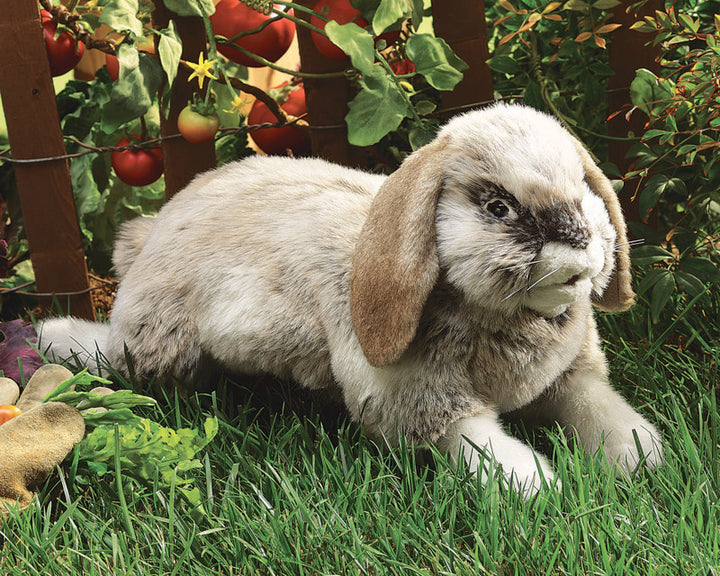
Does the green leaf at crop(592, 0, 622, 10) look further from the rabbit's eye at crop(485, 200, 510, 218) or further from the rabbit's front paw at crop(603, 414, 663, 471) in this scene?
the rabbit's front paw at crop(603, 414, 663, 471)

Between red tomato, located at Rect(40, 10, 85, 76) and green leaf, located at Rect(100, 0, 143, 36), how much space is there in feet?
1.04

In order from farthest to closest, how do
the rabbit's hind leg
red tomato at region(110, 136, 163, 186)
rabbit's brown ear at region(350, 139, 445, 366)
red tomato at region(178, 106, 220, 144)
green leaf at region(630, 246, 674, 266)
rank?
red tomato at region(110, 136, 163, 186) < red tomato at region(178, 106, 220, 144) < green leaf at region(630, 246, 674, 266) < the rabbit's hind leg < rabbit's brown ear at region(350, 139, 445, 366)

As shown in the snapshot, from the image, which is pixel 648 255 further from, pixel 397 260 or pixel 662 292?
pixel 397 260

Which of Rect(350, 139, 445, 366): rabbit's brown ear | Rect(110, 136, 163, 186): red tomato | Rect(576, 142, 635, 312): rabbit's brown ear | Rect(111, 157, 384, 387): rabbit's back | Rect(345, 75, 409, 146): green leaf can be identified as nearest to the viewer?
Rect(350, 139, 445, 366): rabbit's brown ear

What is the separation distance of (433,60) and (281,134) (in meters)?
0.56

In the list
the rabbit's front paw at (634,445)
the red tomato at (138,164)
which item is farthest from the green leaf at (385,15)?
the rabbit's front paw at (634,445)

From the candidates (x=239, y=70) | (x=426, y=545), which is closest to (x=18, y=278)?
(x=239, y=70)

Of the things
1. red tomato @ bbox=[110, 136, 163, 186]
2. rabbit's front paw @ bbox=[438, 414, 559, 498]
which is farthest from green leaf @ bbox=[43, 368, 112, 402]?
red tomato @ bbox=[110, 136, 163, 186]

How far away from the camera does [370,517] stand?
1.29m

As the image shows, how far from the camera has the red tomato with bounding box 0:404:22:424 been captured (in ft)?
4.87

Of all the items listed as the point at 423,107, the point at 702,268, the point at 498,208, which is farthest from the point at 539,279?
the point at 423,107

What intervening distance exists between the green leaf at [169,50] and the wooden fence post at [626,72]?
1219 mm

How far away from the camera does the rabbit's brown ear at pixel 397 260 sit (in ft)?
4.16

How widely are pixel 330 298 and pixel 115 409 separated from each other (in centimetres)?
49
